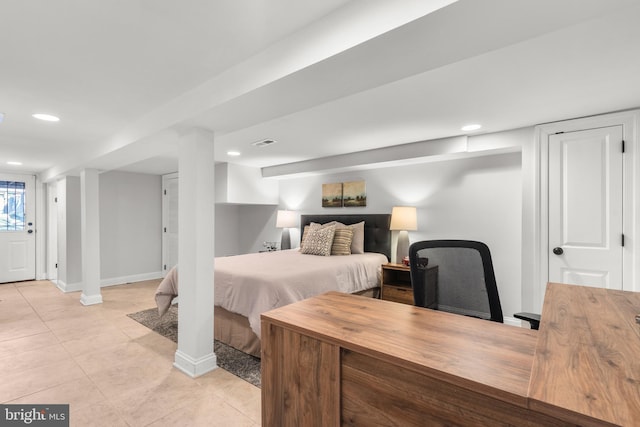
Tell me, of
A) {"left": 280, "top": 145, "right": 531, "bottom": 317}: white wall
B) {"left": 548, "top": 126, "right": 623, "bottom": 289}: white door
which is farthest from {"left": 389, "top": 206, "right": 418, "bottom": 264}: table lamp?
{"left": 548, "top": 126, "right": 623, "bottom": 289}: white door

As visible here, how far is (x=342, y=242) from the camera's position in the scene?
4387 millimetres

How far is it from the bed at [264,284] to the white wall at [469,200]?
33.9 inches

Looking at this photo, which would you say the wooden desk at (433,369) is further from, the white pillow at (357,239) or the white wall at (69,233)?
the white wall at (69,233)

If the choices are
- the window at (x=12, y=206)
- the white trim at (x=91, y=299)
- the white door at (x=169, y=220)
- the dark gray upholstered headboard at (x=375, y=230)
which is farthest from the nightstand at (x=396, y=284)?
the window at (x=12, y=206)

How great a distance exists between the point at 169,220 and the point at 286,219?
8.38 ft

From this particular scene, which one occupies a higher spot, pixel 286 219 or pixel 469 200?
pixel 469 200

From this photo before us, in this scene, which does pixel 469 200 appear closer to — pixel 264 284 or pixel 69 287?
pixel 264 284

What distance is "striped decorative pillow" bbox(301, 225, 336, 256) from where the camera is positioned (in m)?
4.28

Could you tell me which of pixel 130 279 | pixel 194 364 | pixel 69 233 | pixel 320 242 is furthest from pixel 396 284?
pixel 69 233

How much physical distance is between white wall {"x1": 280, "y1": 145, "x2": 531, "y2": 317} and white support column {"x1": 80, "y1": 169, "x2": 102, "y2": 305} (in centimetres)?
394

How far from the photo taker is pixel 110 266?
5770mm

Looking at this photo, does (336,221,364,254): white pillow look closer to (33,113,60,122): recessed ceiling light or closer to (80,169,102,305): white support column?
(33,113,60,122): recessed ceiling light

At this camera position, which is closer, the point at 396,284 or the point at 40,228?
the point at 396,284

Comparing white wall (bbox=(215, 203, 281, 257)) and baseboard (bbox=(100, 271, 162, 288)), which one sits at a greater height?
white wall (bbox=(215, 203, 281, 257))
